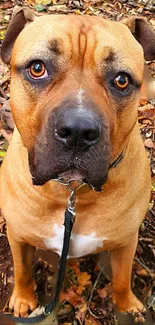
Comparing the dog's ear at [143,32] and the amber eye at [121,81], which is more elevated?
the dog's ear at [143,32]

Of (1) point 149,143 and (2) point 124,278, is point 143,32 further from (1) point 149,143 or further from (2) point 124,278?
(1) point 149,143

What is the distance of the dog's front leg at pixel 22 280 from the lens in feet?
9.38

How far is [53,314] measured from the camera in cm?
315

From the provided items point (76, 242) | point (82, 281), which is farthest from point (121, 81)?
point (82, 281)

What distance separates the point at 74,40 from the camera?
2117 millimetres

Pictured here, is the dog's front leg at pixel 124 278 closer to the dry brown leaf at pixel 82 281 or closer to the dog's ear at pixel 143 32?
the dry brown leaf at pixel 82 281

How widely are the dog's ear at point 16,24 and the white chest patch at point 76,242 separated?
903mm

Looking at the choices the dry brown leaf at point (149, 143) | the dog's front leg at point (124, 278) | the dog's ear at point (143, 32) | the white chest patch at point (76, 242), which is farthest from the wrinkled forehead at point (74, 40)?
the dry brown leaf at point (149, 143)

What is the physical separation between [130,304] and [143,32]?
1661 mm

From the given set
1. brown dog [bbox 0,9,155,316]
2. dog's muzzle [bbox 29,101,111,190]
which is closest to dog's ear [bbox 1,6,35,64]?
brown dog [bbox 0,9,155,316]

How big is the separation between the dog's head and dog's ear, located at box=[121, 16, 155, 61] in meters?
0.12

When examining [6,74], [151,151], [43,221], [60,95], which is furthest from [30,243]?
[6,74]

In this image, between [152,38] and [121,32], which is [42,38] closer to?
[121,32]

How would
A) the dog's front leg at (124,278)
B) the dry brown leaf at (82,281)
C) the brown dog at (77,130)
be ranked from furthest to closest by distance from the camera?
the dry brown leaf at (82,281), the dog's front leg at (124,278), the brown dog at (77,130)
